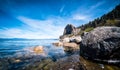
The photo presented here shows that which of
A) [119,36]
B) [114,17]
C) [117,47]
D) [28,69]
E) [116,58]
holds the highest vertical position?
[114,17]

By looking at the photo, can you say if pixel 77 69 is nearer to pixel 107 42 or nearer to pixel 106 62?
pixel 106 62

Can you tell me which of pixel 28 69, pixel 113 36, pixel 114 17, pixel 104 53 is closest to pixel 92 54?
pixel 104 53

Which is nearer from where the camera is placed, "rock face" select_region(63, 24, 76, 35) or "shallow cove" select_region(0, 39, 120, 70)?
"shallow cove" select_region(0, 39, 120, 70)

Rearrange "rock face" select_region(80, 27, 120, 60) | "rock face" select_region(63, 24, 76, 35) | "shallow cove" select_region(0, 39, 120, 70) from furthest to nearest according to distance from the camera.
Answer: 1. "rock face" select_region(63, 24, 76, 35)
2. "rock face" select_region(80, 27, 120, 60)
3. "shallow cove" select_region(0, 39, 120, 70)

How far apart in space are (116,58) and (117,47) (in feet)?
3.76

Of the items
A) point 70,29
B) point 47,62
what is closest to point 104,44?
point 47,62

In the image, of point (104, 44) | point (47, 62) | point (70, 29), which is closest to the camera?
point (104, 44)

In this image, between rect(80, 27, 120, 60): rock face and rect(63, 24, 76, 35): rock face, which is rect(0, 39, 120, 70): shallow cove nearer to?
rect(80, 27, 120, 60): rock face

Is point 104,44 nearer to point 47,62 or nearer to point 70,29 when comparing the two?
point 47,62

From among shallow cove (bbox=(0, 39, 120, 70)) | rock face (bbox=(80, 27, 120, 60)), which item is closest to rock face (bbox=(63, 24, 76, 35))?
shallow cove (bbox=(0, 39, 120, 70))

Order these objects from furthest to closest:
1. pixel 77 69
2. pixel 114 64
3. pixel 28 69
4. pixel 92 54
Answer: pixel 92 54
pixel 28 69
pixel 114 64
pixel 77 69

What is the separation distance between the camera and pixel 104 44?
1067 centimetres

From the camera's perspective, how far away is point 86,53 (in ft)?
42.6

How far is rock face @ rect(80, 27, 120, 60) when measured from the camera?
407 inches
